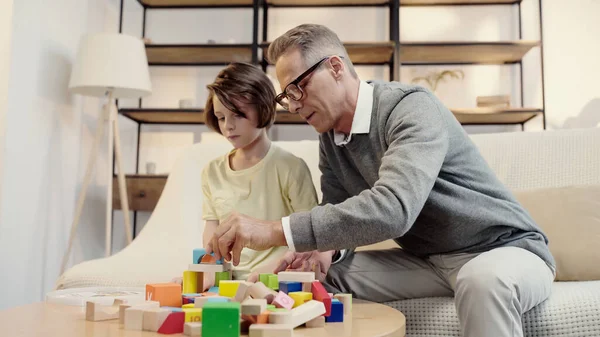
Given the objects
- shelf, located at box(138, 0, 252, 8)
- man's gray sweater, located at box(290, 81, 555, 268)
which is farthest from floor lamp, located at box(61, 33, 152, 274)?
man's gray sweater, located at box(290, 81, 555, 268)

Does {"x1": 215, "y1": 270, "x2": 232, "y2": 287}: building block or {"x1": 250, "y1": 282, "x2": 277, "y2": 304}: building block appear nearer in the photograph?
{"x1": 250, "y1": 282, "x2": 277, "y2": 304}: building block

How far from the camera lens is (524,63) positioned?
4.04m

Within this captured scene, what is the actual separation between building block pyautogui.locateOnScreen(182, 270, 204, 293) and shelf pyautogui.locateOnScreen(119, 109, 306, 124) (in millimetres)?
2604

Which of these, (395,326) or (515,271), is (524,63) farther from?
(395,326)

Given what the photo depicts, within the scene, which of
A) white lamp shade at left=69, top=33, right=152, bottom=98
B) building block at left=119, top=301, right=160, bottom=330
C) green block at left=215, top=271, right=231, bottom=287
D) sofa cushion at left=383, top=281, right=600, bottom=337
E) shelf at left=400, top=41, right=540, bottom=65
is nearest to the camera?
building block at left=119, top=301, right=160, bottom=330

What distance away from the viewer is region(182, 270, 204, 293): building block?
113cm

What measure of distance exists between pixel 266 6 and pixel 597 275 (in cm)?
307

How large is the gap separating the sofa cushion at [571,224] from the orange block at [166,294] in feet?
3.89

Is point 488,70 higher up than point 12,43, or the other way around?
point 488,70

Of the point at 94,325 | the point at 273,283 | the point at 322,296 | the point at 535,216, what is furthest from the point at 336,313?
the point at 535,216

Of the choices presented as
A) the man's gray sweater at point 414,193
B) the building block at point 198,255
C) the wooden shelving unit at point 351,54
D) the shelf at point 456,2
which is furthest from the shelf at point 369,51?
the building block at point 198,255

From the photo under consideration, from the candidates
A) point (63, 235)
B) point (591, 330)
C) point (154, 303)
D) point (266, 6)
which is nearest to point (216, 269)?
point (154, 303)

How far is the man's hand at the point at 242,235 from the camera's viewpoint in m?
1.08

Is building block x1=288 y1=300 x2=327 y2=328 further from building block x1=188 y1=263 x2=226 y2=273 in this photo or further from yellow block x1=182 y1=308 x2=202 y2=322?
building block x1=188 y1=263 x2=226 y2=273
